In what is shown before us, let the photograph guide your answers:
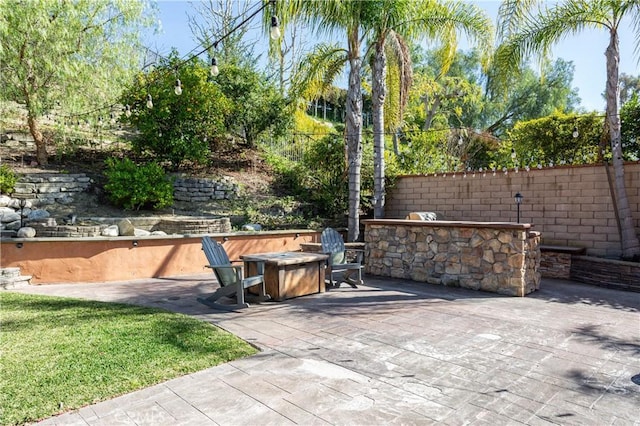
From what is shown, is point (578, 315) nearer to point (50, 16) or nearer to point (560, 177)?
point (560, 177)

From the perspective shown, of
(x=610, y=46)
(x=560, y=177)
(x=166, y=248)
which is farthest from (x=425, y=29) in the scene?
(x=166, y=248)

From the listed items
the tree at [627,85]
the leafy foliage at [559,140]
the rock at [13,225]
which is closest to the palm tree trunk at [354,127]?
the leafy foliage at [559,140]

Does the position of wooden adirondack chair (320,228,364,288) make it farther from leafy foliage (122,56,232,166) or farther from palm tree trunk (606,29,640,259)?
leafy foliage (122,56,232,166)

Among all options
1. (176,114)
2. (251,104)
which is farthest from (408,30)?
(176,114)

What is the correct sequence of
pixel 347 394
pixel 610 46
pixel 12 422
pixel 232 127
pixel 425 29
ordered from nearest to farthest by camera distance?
pixel 12 422 < pixel 347 394 < pixel 610 46 < pixel 425 29 < pixel 232 127

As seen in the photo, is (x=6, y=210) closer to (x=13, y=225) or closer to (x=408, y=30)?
(x=13, y=225)

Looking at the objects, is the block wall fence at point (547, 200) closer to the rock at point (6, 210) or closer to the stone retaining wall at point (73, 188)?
the stone retaining wall at point (73, 188)

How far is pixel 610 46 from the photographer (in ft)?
24.1

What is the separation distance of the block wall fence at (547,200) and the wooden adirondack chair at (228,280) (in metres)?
5.99

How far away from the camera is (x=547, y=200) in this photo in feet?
27.3

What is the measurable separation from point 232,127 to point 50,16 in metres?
5.79

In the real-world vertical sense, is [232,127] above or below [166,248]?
above

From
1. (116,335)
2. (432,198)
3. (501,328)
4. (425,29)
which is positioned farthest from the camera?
(432,198)

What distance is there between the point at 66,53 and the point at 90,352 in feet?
25.4
